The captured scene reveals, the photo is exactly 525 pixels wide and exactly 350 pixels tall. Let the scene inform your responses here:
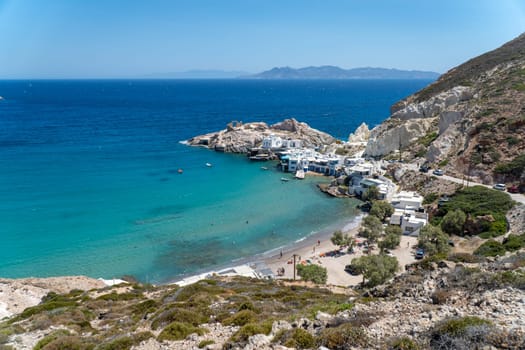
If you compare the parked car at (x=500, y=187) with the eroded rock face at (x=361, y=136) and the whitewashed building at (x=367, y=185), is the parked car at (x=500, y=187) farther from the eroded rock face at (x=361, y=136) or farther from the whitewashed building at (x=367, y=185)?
the eroded rock face at (x=361, y=136)

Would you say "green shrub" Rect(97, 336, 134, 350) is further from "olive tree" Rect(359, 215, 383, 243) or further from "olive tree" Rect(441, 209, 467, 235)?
"olive tree" Rect(441, 209, 467, 235)

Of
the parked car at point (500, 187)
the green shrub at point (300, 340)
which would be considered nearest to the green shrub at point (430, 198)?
the parked car at point (500, 187)

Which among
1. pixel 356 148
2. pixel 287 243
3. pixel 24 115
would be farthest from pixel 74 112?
pixel 287 243

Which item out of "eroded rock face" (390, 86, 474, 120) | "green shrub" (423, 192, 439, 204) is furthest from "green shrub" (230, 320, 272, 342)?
"eroded rock face" (390, 86, 474, 120)

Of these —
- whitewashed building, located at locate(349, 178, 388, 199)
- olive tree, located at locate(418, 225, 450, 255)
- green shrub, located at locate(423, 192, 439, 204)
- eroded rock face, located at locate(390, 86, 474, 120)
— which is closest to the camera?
olive tree, located at locate(418, 225, 450, 255)

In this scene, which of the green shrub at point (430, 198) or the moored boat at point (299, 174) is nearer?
the green shrub at point (430, 198)

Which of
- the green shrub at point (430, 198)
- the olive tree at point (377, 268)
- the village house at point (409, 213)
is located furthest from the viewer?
the green shrub at point (430, 198)

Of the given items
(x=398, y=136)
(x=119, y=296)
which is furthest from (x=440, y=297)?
(x=398, y=136)
